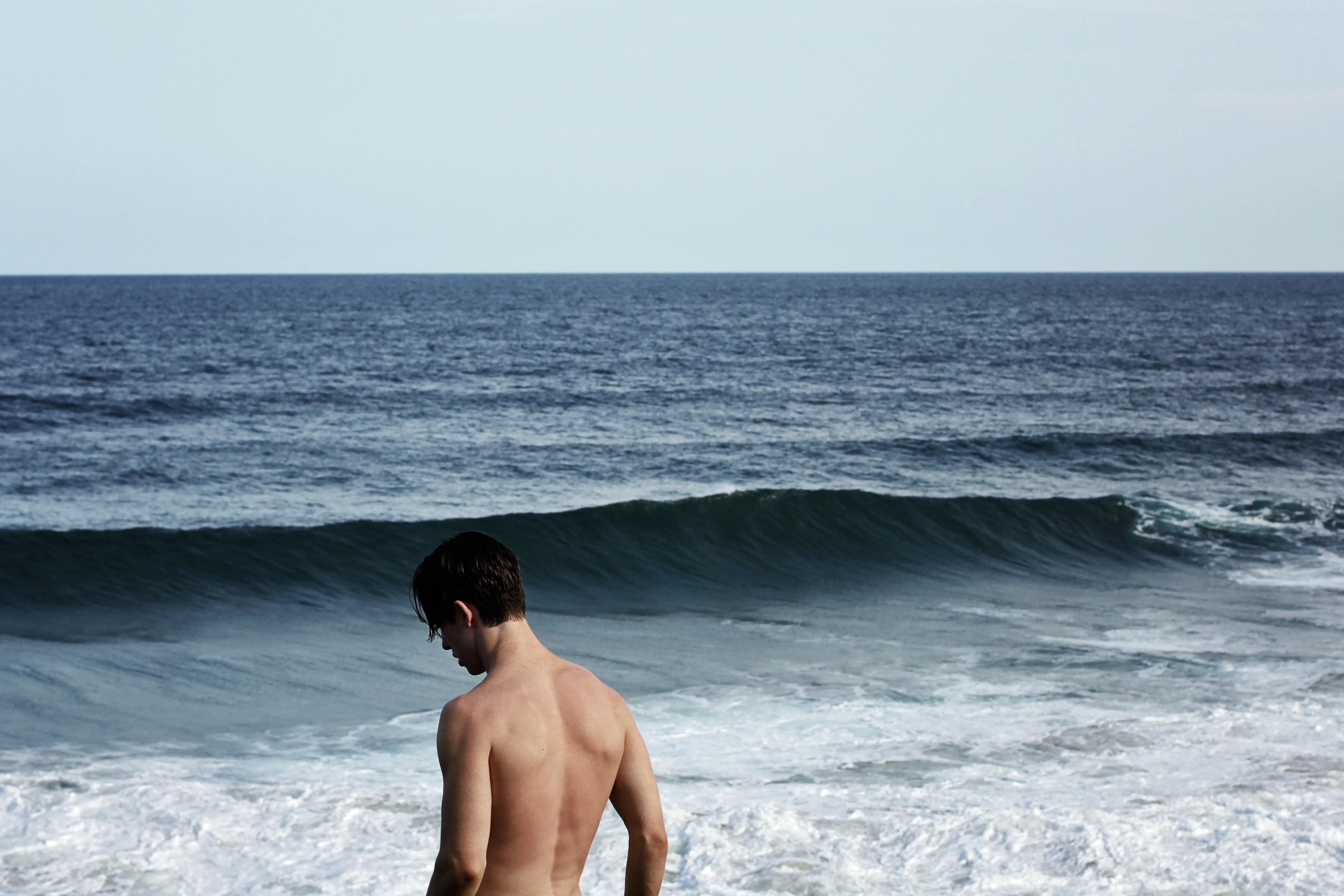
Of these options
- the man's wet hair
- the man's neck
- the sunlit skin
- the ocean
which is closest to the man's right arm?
the sunlit skin

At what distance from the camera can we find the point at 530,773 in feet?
8.08

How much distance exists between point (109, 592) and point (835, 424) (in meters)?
17.2

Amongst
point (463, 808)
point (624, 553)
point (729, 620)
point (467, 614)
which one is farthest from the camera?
point (624, 553)

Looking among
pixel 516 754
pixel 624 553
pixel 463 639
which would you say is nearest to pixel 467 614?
pixel 463 639

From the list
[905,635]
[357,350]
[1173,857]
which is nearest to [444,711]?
[1173,857]

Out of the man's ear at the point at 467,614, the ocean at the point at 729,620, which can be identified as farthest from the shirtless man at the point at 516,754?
the ocean at the point at 729,620

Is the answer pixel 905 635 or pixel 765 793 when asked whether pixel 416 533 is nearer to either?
pixel 905 635

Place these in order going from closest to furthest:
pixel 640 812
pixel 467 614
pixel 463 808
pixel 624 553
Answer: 1. pixel 463 808
2. pixel 467 614
3. pixel 640 812
4. pixel 624 553

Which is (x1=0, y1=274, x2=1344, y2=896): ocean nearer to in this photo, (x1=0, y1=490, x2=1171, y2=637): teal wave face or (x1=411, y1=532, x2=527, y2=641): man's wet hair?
(x1=0, y1=490, x2=1171, y2=637): teal wave face

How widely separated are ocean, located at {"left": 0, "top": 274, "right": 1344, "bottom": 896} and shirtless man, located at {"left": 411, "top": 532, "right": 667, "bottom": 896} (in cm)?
324

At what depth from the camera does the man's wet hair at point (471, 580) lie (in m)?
2.44

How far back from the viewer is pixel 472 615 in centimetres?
247

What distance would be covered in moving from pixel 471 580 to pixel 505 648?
181mm

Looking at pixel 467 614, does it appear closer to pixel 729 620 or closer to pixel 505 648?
pixel 505 648
